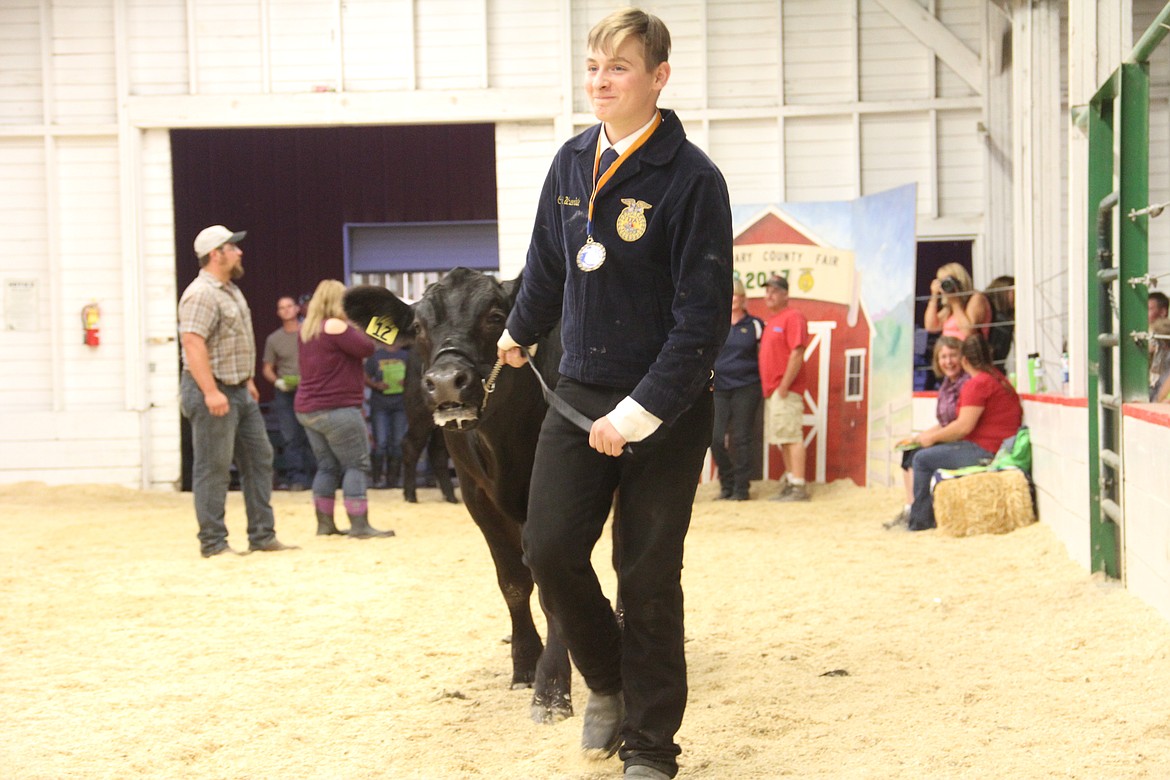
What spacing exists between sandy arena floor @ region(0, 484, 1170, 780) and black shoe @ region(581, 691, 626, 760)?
7cm

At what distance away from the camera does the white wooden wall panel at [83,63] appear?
42.5ft

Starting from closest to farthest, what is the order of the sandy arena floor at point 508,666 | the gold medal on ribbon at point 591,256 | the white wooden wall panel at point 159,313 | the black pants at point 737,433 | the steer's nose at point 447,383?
the gold medal on ribbon at point 591,256 < the sandy arena floor at point 508,666 < the steer's nose at point 447,383 < the black pants at point 737,433 < the white wooden wall panel at point 159,313

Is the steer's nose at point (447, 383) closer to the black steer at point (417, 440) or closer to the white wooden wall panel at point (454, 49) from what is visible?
the black steer at point (417, 440)

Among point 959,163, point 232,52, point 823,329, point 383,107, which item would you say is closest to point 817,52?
point 959,163

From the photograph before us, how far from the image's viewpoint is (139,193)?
1290 cm

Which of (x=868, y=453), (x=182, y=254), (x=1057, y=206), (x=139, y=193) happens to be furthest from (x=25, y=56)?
(x=1057, y=206)

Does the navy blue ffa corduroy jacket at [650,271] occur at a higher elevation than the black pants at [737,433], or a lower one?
higher

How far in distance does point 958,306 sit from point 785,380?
189 centimetres

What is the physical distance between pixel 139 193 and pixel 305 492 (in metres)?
3.51

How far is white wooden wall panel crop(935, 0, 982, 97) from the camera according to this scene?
12.4m

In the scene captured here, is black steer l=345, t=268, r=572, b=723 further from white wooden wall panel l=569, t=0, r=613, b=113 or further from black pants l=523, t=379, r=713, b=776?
white wooden wall panel l=569, t=0, r=613, b=113

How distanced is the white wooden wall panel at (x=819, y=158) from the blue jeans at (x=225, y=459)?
6.50m

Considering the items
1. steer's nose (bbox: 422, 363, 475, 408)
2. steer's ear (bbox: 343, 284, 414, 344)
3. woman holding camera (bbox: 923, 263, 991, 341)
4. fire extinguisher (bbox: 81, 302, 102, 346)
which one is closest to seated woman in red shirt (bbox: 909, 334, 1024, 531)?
woman holding camera (bbox: 923, 263, 991, 341)

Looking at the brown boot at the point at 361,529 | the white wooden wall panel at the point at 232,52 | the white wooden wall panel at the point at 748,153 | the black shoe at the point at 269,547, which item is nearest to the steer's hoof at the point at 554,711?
the black shoe at the point at 269,547
